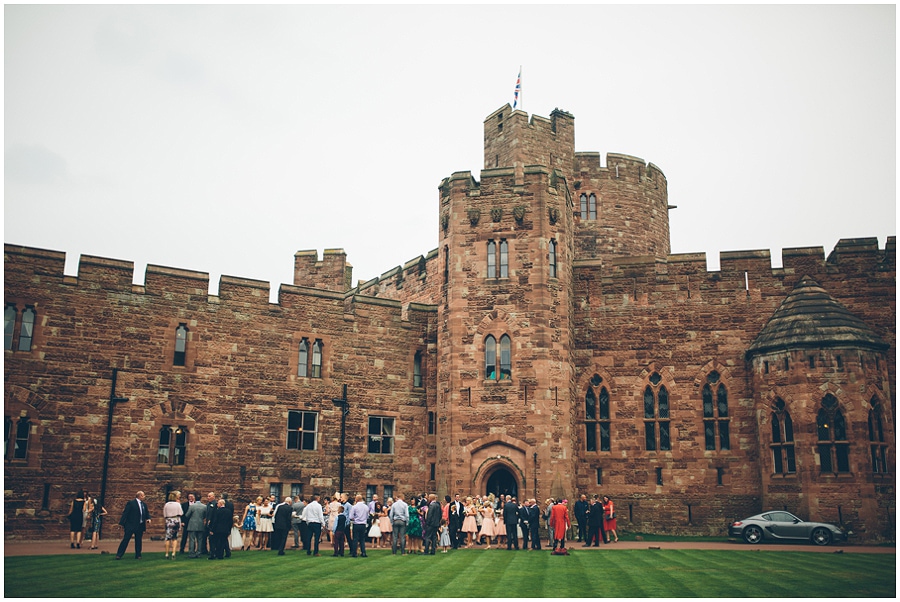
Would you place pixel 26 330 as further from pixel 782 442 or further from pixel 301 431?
pixel 782 442

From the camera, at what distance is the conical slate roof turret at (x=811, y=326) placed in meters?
25.9

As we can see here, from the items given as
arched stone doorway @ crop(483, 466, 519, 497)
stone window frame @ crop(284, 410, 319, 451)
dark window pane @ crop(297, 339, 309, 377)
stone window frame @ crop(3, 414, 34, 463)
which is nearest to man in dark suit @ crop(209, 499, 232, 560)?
stone window frame @ crop(3, 414, 34, 463)

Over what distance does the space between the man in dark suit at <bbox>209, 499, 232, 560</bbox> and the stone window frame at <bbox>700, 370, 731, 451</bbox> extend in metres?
16.9

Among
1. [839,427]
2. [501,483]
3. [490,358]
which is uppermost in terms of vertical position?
[490,358]

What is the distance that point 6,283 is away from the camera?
931 inches

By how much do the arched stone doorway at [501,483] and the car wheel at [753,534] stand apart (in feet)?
23.9

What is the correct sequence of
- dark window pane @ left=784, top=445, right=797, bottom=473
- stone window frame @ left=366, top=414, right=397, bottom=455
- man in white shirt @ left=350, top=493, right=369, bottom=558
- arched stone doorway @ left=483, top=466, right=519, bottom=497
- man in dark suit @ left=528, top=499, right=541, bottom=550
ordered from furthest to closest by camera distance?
1. stone window frame @ left=366, top=414, right=397, bottom=455
2. arched stone doorway @ left=483, top=466, right=519, bottom=497
3. dark window pane @ left=784, top=445, right=797, bottom=473
4. man in dark suit @ left=528, top=499, right=541, bottom=550
5. man in white shirt @ left=350, top=493, right=369, bottom=558

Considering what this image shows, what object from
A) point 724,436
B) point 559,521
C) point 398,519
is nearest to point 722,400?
point 724,436

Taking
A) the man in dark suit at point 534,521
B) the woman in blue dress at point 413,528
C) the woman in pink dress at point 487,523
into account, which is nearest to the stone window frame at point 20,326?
the woman in blue dress at point 413,528

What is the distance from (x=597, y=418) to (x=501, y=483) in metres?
4.35

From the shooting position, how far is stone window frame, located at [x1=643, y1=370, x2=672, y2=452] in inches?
1121

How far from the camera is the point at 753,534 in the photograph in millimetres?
23938

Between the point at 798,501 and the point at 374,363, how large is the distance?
14.6m

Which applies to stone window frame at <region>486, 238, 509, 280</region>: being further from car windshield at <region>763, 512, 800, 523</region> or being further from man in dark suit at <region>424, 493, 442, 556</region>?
car windshield at <region>763, 512, 800, 523</region>
